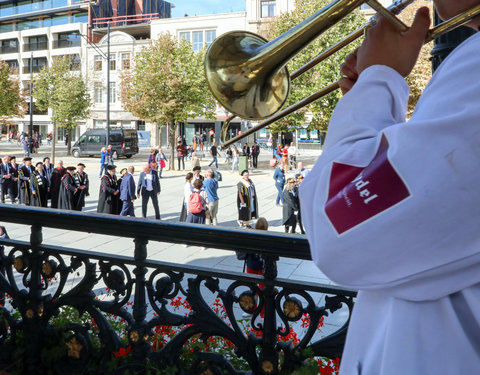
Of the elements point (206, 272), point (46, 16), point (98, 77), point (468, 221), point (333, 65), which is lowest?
point (206, 272)

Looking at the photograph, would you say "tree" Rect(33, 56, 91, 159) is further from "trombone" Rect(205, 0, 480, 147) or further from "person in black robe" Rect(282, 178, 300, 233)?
"trombone" Rect(205, 0, 480, 147)

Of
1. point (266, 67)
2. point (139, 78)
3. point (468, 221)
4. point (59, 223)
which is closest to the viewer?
point (468, 221)

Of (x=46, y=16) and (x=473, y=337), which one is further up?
(x=46, y=16)

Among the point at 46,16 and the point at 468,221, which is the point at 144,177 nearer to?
the point at 468,221

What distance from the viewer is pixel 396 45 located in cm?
87

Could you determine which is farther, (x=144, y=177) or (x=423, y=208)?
(x=144, y=177)

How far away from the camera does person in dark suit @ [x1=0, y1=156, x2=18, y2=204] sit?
15.6 meters

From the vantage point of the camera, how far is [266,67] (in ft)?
4.31

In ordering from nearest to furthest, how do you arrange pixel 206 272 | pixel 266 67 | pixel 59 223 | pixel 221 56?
1. pixel 266 67
2. pixel 221 56
3. pixel 206 272
4. pixel 59 223

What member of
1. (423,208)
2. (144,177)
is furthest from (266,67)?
(144,177)

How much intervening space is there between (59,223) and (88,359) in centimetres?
70

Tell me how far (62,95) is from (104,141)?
18.6 feet

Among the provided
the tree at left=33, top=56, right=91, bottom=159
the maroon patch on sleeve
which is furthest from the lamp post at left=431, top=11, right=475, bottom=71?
the tree at left=33, top=56, right=91, bottom=159

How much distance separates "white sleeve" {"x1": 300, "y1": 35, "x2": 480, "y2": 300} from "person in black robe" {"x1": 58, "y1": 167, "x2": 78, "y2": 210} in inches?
526
